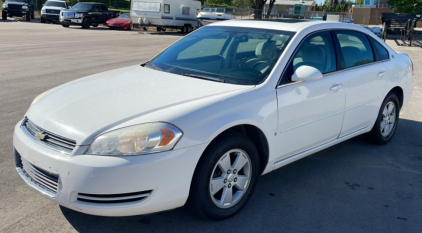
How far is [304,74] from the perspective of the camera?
3.90 m

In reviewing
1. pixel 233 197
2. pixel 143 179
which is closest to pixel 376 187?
pixel 233 197

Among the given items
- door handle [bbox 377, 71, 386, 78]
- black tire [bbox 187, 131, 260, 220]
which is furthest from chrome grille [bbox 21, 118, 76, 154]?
door handle [bbox 377, 71, 386, 78]

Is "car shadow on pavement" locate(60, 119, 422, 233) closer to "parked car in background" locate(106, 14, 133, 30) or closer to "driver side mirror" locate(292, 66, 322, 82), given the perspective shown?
"driver side mirror" locate(292, 66, 322, 82)

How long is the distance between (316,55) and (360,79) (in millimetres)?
727

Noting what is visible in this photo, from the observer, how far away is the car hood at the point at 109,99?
312 centimetres

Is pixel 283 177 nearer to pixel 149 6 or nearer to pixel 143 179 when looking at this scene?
pixel 143 179

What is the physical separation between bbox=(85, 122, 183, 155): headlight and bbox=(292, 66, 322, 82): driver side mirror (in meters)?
1.40

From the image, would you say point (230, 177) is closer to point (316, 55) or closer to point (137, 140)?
point (137, 140)

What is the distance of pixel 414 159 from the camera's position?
17.4 ft

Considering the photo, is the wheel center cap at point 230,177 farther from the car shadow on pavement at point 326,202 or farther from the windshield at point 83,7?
the windshield at point 83,7

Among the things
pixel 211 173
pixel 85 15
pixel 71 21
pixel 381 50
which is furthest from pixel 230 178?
pixel 85 15

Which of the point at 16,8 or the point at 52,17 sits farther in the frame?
the point at 16,8

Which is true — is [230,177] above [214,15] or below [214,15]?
below

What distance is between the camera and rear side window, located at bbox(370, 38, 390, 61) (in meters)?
5.41
